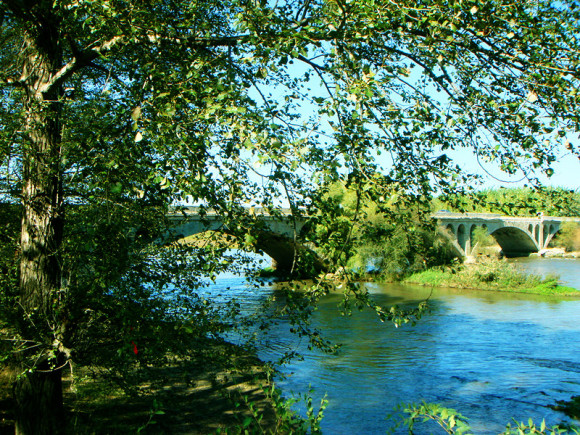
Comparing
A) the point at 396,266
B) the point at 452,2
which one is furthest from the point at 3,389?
the point at 396,266

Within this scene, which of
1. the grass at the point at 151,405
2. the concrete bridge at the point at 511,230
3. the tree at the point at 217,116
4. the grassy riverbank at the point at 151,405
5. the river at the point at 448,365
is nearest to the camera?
the tree at the point at 217,116

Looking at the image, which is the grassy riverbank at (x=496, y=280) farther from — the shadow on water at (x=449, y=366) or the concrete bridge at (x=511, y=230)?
the concrete bridge at (x=511, y=230)

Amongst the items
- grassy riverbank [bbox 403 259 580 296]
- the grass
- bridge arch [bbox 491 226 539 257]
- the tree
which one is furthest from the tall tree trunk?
bridge arch [bbox 491 226 539 257]

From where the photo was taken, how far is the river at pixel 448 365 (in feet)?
35.0

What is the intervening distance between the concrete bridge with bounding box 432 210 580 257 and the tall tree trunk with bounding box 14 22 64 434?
3773 centimetres

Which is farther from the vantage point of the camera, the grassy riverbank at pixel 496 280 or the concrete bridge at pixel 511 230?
the concrete bridge at pixel 511 230

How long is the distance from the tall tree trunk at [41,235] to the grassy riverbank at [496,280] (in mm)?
24176

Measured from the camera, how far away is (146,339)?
17.9ft

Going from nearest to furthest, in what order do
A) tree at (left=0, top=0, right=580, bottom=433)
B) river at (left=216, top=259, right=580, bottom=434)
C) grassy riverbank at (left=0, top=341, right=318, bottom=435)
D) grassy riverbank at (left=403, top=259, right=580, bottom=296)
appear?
tree at (left=0, top=0, right=580, bottom=433), grassy riverbank at (left=0, top=341, right=318, bottom=435), river at (left=216, top=259, right=580, bottom=434), grassy riverbank at (left=403, top=259, right=580, bottom=296)

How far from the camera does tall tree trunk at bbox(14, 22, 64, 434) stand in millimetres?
5438

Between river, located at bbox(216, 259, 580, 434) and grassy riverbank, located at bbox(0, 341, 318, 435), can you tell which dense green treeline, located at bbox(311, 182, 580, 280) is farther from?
grassy riverbank, located at bbox(0, 341, 318, 435)

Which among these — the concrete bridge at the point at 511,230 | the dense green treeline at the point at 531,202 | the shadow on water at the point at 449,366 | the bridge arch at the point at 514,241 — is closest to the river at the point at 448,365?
the shadow on water at the point at 449,366

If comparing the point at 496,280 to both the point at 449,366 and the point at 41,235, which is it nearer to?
the point at 449,366

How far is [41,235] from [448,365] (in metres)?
11.6
